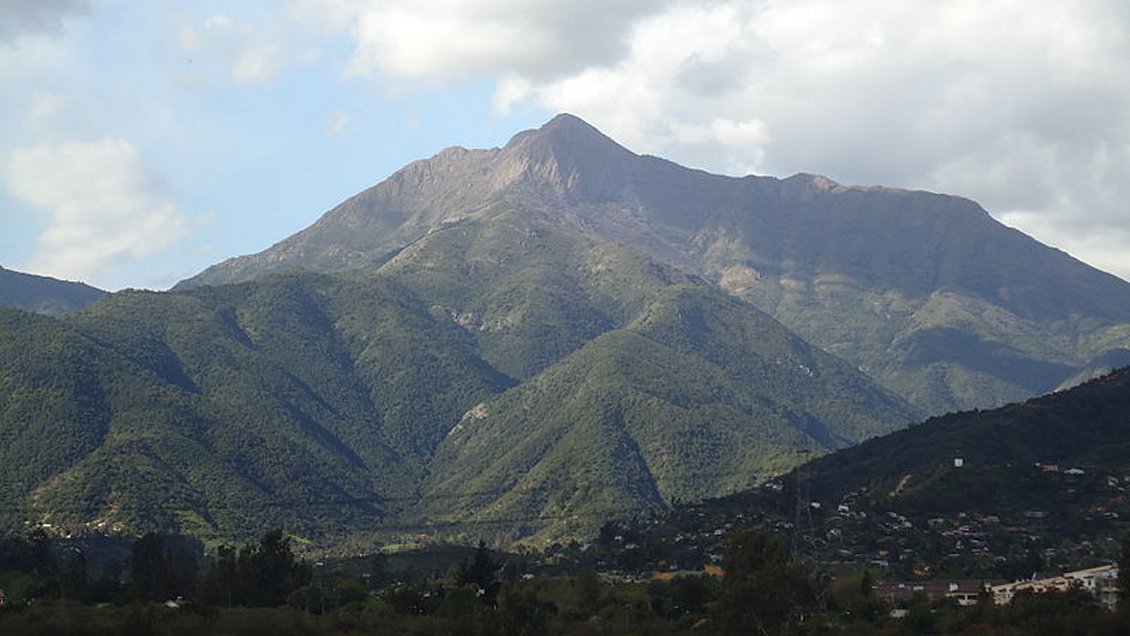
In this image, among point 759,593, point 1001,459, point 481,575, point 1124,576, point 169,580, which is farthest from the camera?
point 1001,459

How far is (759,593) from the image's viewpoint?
77375mm

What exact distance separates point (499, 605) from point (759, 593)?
16.7m

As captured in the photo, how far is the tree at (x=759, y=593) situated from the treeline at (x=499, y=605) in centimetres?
8

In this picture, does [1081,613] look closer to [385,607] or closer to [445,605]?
[445,605]

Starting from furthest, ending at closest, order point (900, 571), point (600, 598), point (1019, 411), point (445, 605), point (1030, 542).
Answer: point (1019, 411) → point (1030, 542) → point (900, 571) → point (600, 598) → point (445, 605)

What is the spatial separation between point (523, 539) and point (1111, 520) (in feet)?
287

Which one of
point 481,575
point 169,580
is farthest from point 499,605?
point 169,580

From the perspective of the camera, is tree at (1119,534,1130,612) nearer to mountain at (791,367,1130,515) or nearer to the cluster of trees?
mountain at (791,367,1130,515)

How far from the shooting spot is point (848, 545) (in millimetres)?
137000

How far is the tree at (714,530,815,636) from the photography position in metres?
77.4

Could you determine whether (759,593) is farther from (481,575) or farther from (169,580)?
(169,580)

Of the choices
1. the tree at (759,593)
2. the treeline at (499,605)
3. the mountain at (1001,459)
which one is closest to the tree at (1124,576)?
the treeline at (499,605)

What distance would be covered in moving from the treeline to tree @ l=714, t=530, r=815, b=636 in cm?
8

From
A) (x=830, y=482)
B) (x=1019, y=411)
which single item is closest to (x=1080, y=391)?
(x=1019, y=411)
